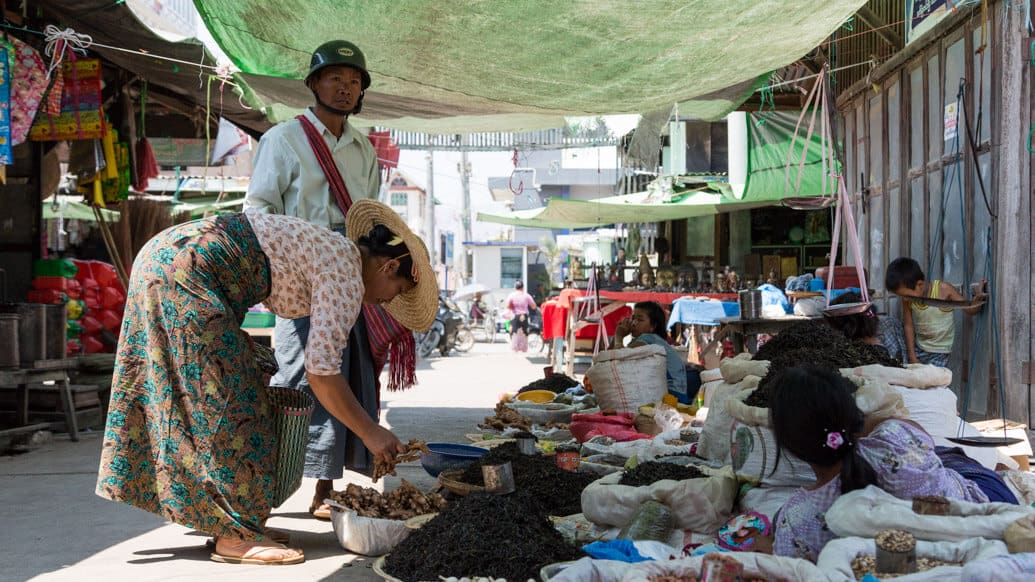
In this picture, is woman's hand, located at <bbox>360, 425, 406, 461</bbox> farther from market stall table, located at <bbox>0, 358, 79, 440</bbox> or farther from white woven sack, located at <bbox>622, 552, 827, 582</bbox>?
market stall table, located at <bbox>0, 358, 79, 440</bbox>

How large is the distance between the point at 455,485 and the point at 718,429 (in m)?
1.16

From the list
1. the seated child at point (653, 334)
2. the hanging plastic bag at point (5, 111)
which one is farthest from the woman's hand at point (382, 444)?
the hanging plastic bag at point (5, 111)

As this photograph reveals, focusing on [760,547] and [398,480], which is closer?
[760,547]

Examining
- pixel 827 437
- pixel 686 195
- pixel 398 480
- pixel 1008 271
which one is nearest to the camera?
pixel 827 437

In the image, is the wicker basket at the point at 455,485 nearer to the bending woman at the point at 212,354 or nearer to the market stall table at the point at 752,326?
the bending woman at the point at 212,354

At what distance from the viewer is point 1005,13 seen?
20.8 feet

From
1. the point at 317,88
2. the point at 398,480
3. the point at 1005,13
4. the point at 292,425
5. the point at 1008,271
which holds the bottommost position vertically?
the point at 398,480

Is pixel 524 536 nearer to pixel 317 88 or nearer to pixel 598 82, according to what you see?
pixel 317 88

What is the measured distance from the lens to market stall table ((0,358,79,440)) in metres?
6.16

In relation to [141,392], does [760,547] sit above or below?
below

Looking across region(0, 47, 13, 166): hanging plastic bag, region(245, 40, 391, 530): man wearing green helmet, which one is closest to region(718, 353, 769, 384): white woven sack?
region(245, 40, 391, 530): man wearing green helmet

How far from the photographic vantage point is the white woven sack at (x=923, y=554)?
89.3 inches

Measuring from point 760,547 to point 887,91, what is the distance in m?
7.09

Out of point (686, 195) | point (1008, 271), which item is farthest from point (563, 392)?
point (686, 195)
